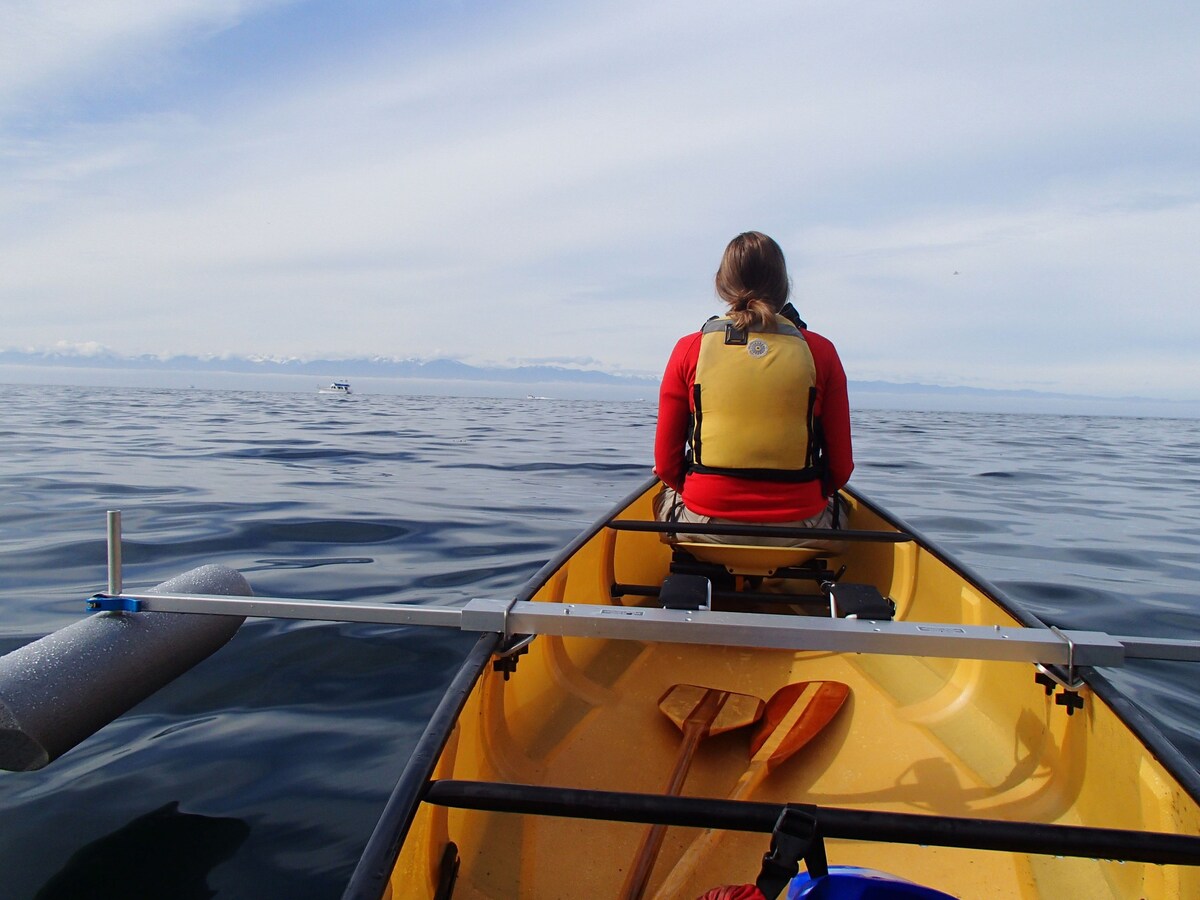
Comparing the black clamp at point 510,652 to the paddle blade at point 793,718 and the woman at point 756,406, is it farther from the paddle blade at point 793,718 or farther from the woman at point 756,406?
the woman at point 756,406

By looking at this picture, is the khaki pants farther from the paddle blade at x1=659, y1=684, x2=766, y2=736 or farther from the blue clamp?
the blue clamp

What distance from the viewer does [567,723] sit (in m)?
2.84

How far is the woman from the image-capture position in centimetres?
343

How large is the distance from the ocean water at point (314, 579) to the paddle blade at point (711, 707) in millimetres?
1086

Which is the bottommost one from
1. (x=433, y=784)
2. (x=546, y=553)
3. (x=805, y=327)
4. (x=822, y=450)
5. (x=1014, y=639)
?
(x=546, y=553)

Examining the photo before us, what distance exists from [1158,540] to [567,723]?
8.08m

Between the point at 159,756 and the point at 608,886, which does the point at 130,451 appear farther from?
the point at 608,886

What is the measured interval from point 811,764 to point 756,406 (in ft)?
4.99

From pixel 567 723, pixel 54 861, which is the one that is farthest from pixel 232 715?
pixel 567 723

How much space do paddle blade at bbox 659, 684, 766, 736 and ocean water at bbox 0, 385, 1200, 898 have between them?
1086 mm

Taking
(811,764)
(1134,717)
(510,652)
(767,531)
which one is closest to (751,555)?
(767,531)

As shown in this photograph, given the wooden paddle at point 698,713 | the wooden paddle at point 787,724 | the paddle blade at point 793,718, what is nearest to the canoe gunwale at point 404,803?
the wooden paddle at point 698,713

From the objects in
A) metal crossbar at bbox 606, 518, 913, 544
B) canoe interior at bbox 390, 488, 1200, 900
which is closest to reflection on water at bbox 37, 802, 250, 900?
canoe interior at bbox 390, 488, 1200, 900

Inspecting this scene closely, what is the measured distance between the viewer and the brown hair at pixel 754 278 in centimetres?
345
